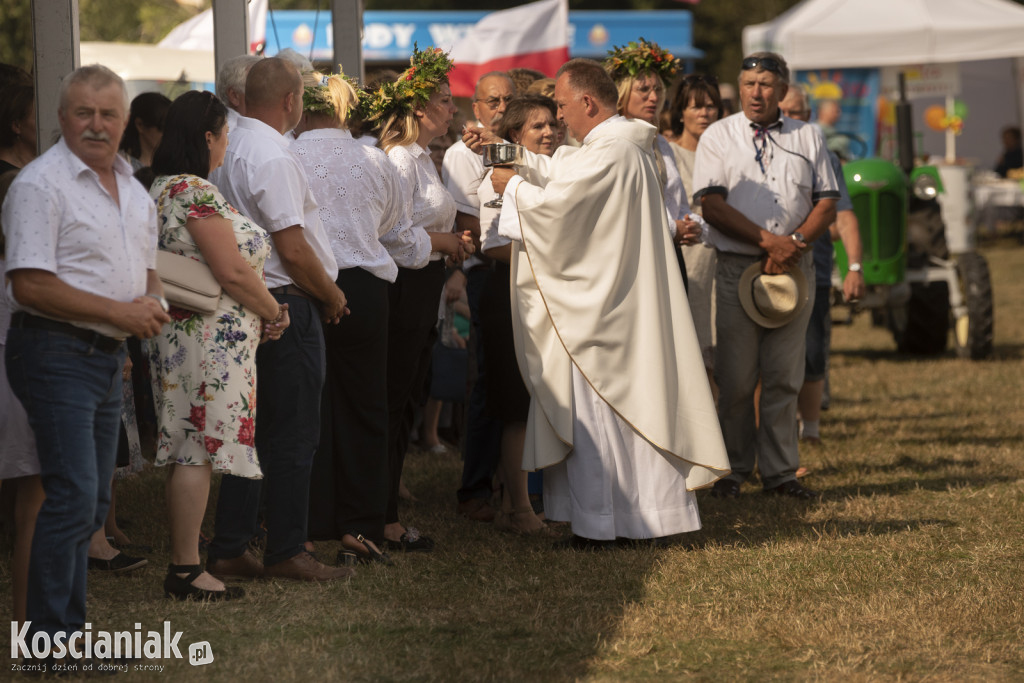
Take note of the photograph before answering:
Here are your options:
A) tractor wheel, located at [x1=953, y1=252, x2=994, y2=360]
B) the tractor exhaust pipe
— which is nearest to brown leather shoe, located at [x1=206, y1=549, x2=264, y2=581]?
tractor wheel, located at [x1=953, y1=252, x2=994, y2=360]

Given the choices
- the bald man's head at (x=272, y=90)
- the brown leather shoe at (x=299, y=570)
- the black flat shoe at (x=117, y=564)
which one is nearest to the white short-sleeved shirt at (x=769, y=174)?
the bald man's head at (x=272, y=90)

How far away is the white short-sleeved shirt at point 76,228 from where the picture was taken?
3707mm

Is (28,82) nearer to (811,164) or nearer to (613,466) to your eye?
(613,466)

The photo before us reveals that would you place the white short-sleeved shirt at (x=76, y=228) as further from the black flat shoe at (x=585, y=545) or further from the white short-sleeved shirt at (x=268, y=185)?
the black flat shoe at (x=585, y=545)

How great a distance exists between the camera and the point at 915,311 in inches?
494

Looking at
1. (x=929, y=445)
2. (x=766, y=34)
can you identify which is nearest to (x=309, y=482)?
(x=929, y=445)

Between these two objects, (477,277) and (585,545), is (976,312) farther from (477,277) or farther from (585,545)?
(585,545)

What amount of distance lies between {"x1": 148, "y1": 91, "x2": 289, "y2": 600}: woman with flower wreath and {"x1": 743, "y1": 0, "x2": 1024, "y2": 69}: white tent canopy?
13.9m

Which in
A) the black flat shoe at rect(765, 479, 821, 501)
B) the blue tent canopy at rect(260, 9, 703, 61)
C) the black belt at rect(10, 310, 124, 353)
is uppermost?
the blue tent canopy at rect(260, 9, 703, 61)

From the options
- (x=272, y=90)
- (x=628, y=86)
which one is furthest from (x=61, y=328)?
(x=628, y=86)

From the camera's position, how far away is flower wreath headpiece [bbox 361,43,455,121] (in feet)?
18.1

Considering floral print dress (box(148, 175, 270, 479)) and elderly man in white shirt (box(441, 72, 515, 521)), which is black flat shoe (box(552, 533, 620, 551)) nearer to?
elderly man in white shirt (box(441, 72, 515, 521))

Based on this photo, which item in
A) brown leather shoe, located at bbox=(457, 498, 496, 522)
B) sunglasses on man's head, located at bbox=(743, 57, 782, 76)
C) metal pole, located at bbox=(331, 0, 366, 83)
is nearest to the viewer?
brown leather shoe, located at bbox=(457, 498, 496, 522)

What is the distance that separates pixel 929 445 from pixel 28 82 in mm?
5565
